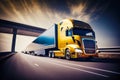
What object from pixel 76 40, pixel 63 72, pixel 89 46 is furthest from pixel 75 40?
pixel 63 72

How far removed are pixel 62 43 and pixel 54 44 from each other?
1872 mm

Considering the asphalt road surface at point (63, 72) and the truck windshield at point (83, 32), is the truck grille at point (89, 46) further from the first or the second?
the asphalt road surface at point (63, 72)

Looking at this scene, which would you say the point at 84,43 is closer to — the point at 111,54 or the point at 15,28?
the point at 111,54

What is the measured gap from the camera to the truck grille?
12.9 metres

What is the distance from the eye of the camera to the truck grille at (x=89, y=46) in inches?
509

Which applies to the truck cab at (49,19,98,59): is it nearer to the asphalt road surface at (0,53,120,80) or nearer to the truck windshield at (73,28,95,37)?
the truck windshield at (73,28,95,37)

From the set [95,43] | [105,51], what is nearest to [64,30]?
[95,43]

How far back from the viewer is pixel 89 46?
43.1ft

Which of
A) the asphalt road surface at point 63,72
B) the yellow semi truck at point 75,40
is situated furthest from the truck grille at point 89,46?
the asphalt road surface at point 63,72

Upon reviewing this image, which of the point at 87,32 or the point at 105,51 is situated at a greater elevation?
the point at 87,32

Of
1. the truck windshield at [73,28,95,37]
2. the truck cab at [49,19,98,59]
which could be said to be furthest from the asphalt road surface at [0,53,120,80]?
the truck windshield at [73,28,95,37]

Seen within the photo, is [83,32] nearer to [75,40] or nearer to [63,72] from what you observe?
[75,40]

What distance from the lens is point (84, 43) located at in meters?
12.9

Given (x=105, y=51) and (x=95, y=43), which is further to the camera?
(x=105, y=51)
